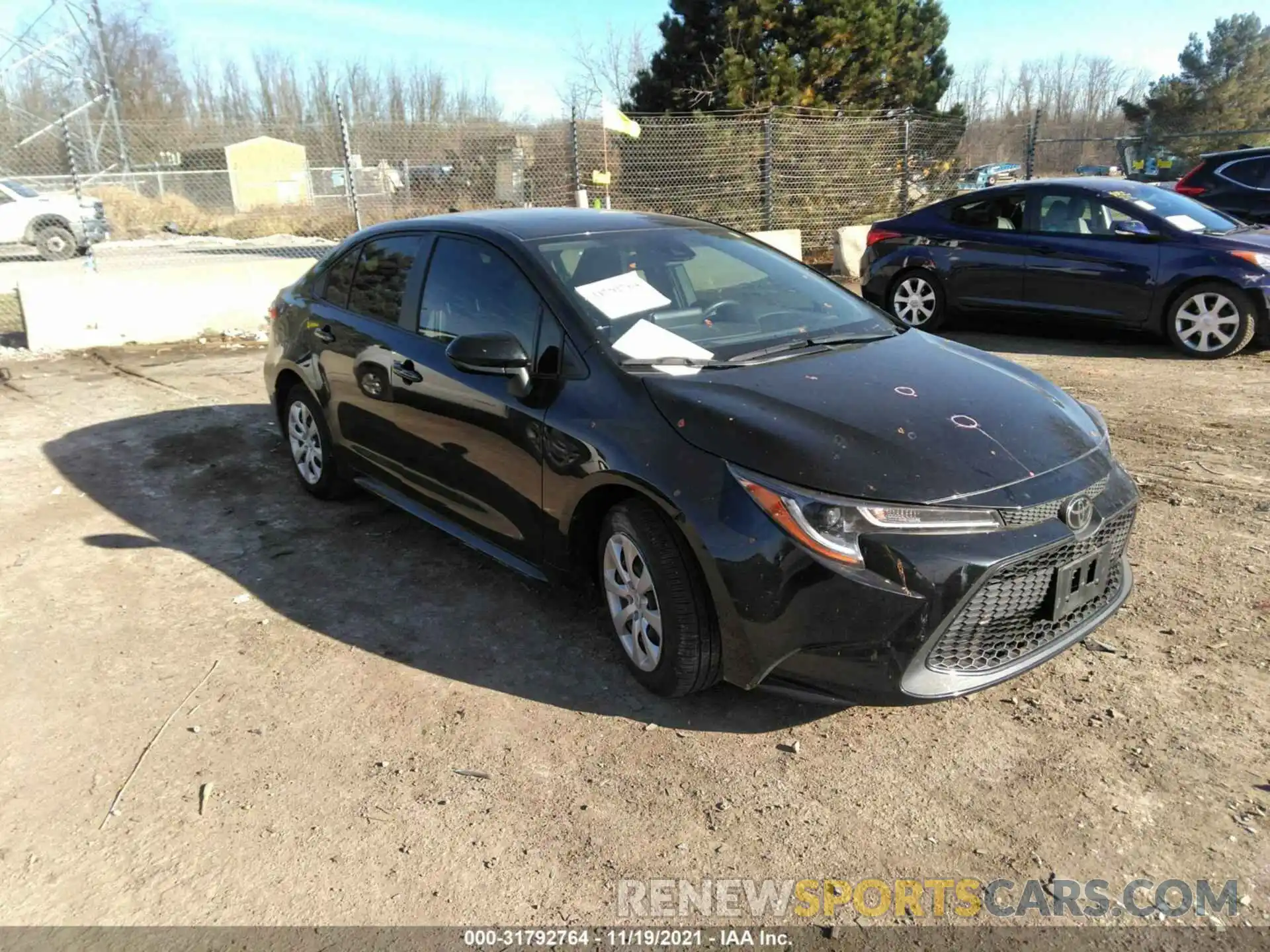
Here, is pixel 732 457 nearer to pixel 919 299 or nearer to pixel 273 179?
pixel 919 299

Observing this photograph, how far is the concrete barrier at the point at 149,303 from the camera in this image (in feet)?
31.7

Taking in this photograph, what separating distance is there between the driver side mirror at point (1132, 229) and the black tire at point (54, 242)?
19.2m

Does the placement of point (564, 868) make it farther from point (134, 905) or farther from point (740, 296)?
point (740, 296)

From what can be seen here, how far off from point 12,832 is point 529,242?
270 cm

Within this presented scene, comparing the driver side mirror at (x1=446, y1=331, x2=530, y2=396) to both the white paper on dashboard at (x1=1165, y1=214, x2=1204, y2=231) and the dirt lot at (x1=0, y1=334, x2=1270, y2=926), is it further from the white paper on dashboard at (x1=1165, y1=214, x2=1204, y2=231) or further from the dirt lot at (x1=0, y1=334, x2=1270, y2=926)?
the white paper on dashboard at (x1=1165, y1=214, x2=1204, y2=231)

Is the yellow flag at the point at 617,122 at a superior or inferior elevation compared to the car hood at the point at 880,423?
superior

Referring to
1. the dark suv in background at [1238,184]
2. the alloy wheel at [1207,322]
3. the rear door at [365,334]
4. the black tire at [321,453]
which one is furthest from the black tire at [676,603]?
the dark suv in background at [1238,184]

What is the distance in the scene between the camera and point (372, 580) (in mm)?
4387

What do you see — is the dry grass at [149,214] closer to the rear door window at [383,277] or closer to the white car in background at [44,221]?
the white car in background at [44,221]

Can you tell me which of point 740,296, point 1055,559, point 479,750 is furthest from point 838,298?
point 479,750

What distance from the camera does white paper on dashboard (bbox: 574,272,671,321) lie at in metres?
3.63

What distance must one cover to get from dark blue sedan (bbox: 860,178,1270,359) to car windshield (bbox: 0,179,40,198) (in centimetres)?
1782

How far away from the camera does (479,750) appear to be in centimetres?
308

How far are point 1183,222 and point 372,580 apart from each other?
7.42m
